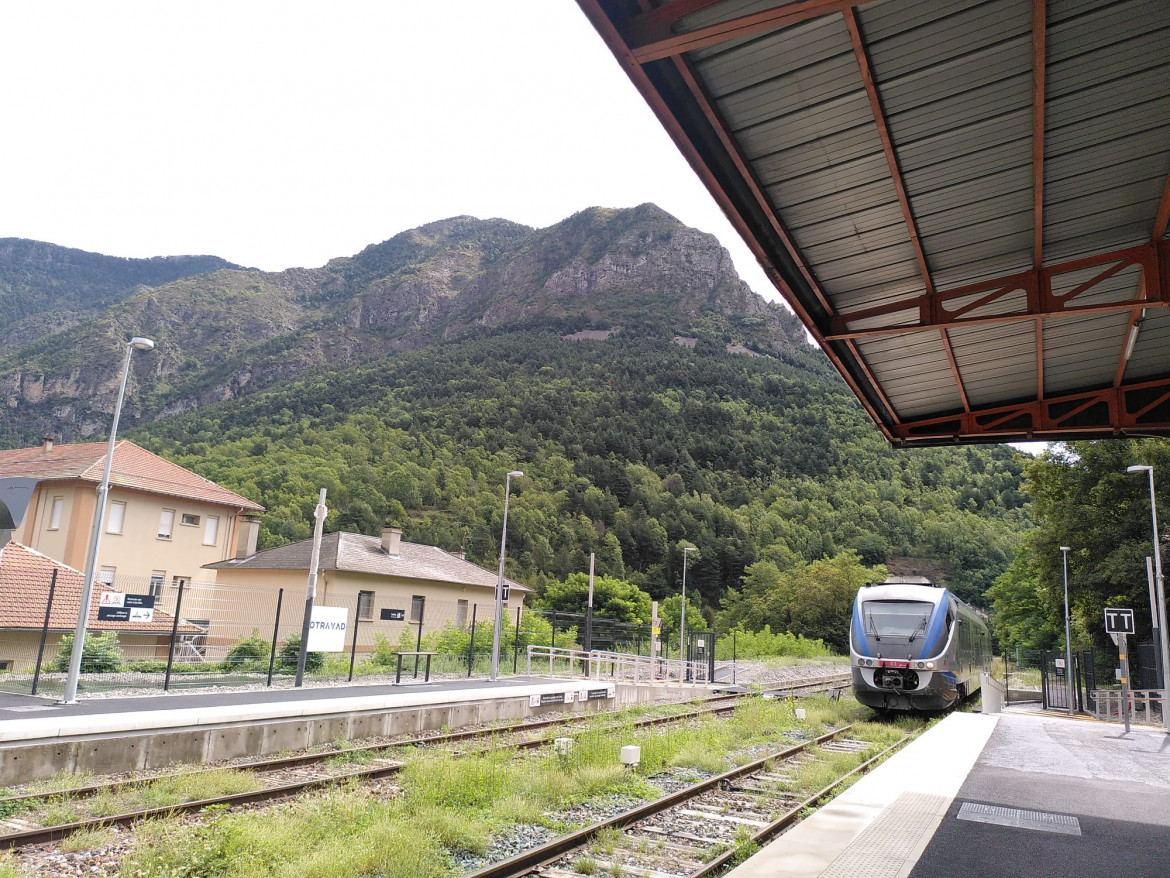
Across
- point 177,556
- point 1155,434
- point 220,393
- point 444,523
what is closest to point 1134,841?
point 1155,434

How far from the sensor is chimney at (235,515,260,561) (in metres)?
43.6

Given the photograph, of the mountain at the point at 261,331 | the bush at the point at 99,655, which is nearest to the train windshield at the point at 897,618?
the bush at the point at 99,655

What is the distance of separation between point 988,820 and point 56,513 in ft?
133

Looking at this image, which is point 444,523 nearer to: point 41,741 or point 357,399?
point 357,399

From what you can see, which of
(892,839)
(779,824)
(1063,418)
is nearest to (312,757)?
(779,824)

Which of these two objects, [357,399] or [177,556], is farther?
[357,399]

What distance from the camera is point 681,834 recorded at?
8.19 metres

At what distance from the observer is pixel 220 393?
14588cm

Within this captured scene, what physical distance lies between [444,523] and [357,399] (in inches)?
1571

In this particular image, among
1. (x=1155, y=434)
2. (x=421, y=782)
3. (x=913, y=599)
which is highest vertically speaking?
(x=1155, y=434)

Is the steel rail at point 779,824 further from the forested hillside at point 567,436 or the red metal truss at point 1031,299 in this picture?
the forested hillside at point 567,436

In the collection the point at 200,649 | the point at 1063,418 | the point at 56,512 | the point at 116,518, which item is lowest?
the point at 200,649

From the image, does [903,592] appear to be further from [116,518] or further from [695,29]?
[116,518]

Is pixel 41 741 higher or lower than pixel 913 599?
lower
